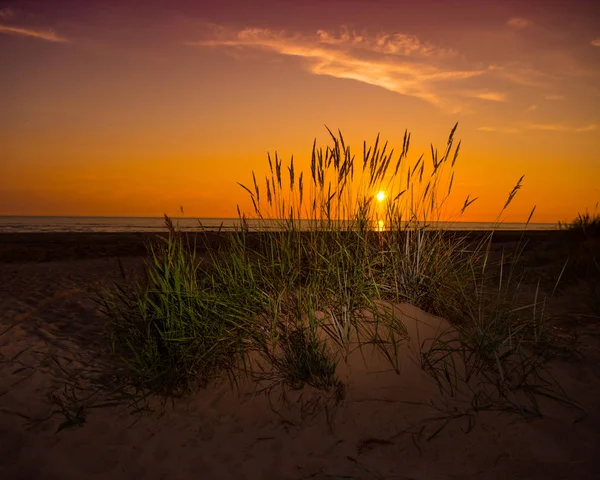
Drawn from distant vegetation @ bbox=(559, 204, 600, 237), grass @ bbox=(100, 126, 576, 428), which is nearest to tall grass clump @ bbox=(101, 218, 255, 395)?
grass @ bbox=(100, 126, 576, 428)

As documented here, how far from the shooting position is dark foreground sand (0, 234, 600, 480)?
2635 millimetres

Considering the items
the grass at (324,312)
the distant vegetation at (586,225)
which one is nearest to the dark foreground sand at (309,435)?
the grass at (324,312)

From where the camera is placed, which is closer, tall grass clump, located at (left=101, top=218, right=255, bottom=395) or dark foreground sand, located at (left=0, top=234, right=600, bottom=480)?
dark foreground sand, located at (left=0, top=234, right=600, bottom=480)

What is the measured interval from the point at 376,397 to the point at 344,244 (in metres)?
1.23

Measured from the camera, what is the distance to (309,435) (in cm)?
294

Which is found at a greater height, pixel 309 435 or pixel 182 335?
pixel 182 335

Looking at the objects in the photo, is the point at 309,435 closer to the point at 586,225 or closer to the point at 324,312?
the point at 324,312

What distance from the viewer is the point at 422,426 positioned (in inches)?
114

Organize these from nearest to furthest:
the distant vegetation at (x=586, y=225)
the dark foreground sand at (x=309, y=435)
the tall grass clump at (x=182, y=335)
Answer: the dark foreground sand at (x=309, y=435)
the tall grass clump at (x=182, y=335)
the distant vegetation at (x=586, y=225)

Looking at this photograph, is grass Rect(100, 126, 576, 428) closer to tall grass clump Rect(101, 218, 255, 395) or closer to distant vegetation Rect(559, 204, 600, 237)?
tall grass clump Rect(101, 218, 255, 395)

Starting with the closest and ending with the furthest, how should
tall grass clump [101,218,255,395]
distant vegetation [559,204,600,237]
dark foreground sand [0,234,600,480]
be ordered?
dark foreground sand [0,234,600,480] → tall grass clump [101,218,255,395] → distant vegetation [559,204,600,237]

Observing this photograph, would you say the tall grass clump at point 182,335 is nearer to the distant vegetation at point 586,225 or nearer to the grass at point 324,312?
the grass at point 324,312

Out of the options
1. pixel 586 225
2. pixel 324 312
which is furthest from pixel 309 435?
pixel 586 225

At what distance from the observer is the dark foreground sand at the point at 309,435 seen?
8.64 feet
